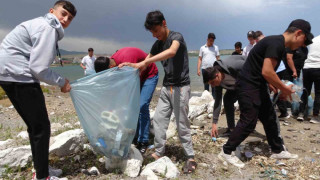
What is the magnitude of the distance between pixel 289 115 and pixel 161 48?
343 cm

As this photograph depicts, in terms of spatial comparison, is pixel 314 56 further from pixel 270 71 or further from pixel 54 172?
pixel 54 172

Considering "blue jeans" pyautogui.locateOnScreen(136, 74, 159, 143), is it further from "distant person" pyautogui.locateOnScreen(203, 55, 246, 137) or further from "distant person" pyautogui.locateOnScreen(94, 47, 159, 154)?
"distant person" pyautogui.locateOnScreen(203, 55, 246, 137)

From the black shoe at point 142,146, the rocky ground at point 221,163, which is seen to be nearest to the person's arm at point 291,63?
the rocky ground at point 221,163

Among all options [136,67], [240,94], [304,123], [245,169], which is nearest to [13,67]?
[136,67]

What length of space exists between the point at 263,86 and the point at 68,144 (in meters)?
2.26

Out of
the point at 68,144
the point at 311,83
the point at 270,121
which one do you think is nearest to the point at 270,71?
the point at 270,121

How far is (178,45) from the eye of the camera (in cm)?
225

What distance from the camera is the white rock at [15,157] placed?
7.73 ft

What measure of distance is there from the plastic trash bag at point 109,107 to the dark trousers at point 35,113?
0.31 meters

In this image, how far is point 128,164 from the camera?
7.73 ft

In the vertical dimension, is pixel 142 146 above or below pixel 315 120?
above

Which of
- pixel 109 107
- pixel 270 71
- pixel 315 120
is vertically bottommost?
pixel 315 120

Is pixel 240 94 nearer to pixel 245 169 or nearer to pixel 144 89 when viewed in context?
pixel 245 169

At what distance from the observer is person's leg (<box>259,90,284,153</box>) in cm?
266
